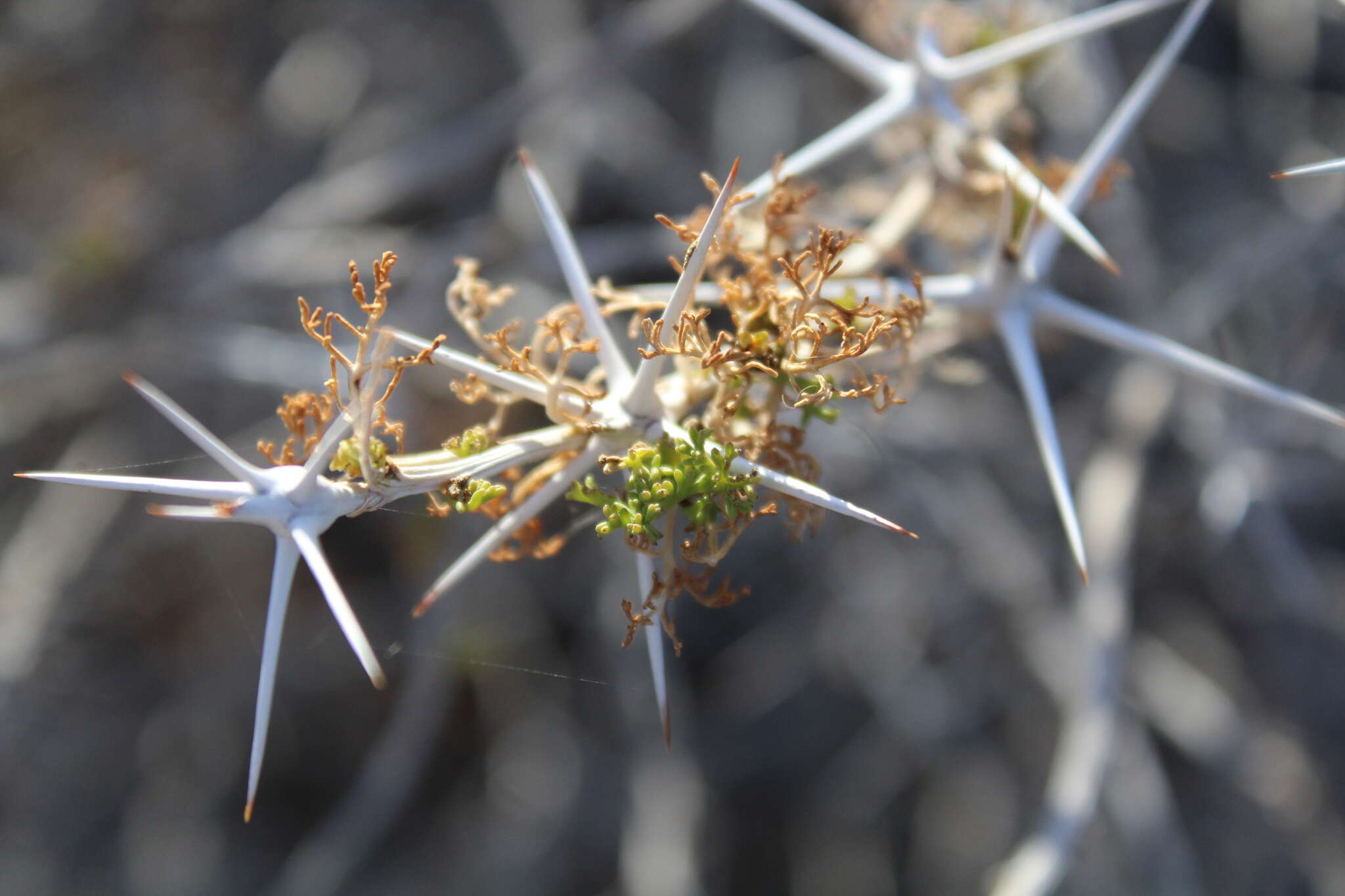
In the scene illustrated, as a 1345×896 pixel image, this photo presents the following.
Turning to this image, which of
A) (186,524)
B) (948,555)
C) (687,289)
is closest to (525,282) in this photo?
(186,524)

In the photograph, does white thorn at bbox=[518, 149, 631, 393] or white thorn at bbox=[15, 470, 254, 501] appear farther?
white thorn at bbox=[518, 149, 631, 393]

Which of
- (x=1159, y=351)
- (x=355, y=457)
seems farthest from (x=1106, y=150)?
(x=355, y=457)

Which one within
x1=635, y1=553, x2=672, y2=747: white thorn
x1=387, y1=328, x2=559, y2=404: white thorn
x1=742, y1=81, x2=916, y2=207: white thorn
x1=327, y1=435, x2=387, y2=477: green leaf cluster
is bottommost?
x1=635, y1=553, x2=672, y2=747: white thorn

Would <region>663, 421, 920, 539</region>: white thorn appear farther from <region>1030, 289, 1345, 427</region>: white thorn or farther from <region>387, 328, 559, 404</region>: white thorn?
<region>1030, 289, 1345, 427</region>: white thorn

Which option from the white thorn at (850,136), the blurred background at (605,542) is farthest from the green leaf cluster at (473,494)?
the blurred background at (605,542)

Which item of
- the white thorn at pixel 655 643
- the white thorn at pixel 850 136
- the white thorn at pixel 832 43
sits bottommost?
the white thorn at pixel 655 643

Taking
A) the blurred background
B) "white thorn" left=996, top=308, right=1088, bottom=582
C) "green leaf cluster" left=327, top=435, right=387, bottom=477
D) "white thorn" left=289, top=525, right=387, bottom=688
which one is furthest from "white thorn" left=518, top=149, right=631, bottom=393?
the blurred background

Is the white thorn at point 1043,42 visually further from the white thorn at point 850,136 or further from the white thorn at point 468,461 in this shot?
the white thorn at point 468,461
